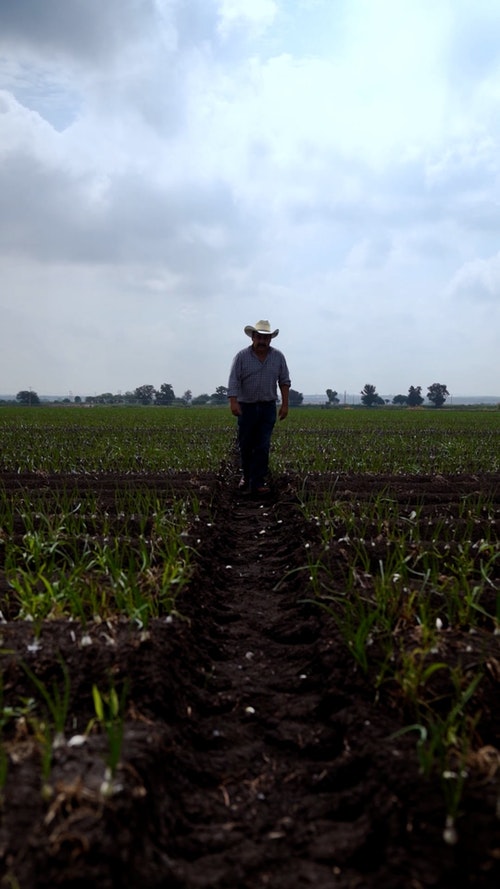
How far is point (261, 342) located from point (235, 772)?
6214 millimetres

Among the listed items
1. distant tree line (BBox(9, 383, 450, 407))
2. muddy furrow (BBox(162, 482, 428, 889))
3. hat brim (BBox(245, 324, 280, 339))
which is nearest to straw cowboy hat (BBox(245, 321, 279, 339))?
hat brim (BBox(245, 324, 280, 339))

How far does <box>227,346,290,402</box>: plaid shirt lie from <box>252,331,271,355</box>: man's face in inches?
3.4

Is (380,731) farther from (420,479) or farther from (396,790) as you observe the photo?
(420,479)

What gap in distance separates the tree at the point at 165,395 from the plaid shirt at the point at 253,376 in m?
98.6

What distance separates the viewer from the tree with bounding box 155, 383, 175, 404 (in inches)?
4189

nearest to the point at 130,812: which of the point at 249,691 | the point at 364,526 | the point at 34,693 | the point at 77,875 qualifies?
the point at 77,875

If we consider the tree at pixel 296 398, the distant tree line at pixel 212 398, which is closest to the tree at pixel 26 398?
the distant tree line at pixel 212 398

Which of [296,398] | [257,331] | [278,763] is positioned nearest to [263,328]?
[257,331]

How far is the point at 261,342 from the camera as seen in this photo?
8391 millimetres

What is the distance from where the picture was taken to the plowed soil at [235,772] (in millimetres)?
1989

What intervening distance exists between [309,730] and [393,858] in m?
1.04

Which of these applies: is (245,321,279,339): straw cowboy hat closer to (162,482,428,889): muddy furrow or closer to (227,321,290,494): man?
(227,321,290,494): man

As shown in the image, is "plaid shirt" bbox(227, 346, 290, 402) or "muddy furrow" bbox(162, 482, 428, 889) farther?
"plaid shirt" bbox(227, 346, 290, 402)

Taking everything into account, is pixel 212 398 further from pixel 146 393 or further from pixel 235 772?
pixel 235 772
